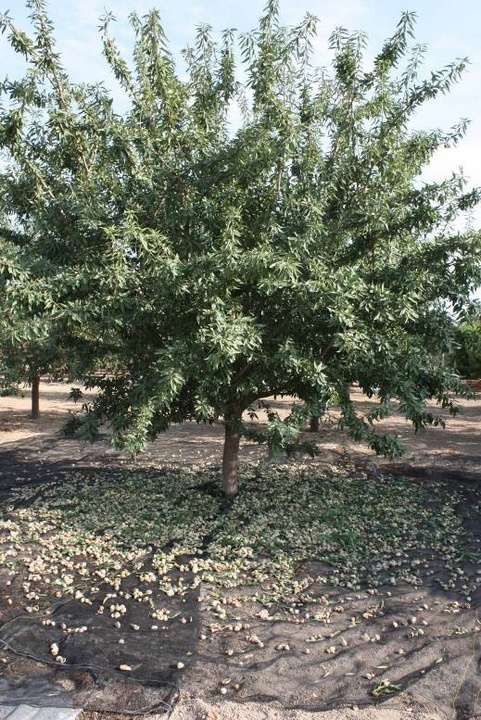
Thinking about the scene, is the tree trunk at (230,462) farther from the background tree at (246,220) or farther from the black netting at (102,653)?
the black netting at (102,653)

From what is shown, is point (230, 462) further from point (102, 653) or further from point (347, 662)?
point (347, 662)

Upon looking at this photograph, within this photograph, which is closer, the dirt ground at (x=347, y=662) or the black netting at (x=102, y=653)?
the dirt ground at (x=347, y=662)

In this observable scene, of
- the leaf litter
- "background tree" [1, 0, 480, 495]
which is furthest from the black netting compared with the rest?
"background tree" [1, 0, 480, 495]

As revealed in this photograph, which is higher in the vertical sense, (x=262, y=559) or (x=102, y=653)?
(x=262, y=559)

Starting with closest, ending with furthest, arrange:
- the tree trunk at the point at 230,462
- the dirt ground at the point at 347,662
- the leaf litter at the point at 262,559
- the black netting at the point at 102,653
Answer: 1. the dirt ground at the point at 347,662
2. the black netting at the point at 102,653
3. the leaf litter at the point at 262,559
4. the tree trunk at the point at 230,462

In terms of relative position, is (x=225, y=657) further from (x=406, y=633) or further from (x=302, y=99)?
(x=302, y=99)

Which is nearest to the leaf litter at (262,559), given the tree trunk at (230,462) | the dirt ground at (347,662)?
the dirt ground at (347,662)

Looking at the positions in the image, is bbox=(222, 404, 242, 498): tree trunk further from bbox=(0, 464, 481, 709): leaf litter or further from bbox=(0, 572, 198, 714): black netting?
bbox=(0, 572, 198, 714): black netting

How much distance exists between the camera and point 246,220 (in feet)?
21.6

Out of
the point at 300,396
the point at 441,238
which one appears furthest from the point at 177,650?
the point at 441,238

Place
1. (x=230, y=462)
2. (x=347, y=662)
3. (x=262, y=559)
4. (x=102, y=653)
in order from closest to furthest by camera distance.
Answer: (x=347, y=662)
(x=102, y=653)
(x=262, y=559)
(x=230, y=462)

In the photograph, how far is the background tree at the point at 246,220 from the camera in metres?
5.79

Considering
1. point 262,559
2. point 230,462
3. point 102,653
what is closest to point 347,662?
point 102,653

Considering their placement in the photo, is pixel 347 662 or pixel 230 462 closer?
pixel 347 662
